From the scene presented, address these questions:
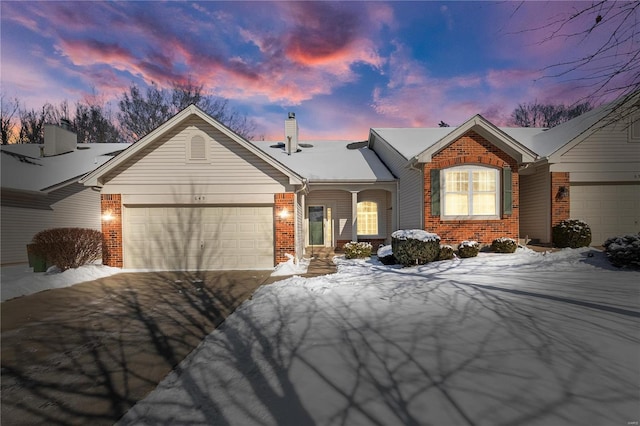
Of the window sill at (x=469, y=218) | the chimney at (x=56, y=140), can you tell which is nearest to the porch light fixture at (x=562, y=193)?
the window sill at (x=469, y=218)

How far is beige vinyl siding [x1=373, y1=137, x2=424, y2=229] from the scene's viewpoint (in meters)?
11.7

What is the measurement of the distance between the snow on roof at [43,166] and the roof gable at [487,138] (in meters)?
16.6

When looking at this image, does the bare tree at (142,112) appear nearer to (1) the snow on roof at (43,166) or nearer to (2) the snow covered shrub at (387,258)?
(1) the snow on roof at (43,166)

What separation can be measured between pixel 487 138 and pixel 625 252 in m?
5.56

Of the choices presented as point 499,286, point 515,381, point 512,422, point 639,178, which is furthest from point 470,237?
point 512,422

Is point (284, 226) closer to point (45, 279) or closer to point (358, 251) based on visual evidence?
point (358, 251)

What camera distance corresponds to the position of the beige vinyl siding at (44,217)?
12203mm

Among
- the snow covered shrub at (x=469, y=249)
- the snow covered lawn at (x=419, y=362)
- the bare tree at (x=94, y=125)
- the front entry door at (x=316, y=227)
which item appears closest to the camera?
the snow covered lawn at (x=419, y=362)

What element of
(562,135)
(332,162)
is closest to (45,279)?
(332,162)

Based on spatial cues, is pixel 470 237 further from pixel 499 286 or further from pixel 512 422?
pixel 512 422

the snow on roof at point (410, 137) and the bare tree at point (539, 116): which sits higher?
the bare tree at point (539, 116)

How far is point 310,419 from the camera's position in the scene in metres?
2.48

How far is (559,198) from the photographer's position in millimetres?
11625

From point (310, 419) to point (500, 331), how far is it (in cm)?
321
